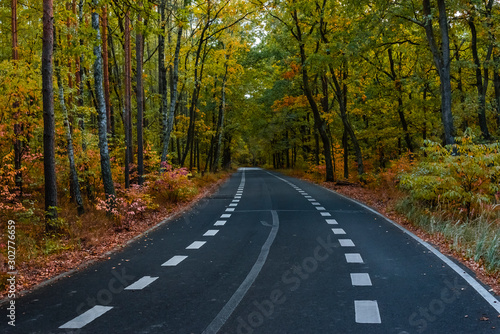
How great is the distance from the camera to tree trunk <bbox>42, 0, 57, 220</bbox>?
318 inches

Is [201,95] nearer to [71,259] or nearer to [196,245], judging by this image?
[196,245]

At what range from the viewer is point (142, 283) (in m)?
5.66

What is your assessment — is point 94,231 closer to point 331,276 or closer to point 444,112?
point 331,276

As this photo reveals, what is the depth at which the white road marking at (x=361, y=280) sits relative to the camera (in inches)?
211

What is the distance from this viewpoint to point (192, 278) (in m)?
5.87

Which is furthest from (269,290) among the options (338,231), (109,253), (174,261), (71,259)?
(338,231)

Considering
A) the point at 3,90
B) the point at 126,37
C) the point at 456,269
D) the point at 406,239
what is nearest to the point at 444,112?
the point at 406,239

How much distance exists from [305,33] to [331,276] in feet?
69.0

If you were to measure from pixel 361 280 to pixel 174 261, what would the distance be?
3.37 metres

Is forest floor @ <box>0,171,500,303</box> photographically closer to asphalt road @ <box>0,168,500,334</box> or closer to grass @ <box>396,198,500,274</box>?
grass @ <box>396,198,500,274</box>

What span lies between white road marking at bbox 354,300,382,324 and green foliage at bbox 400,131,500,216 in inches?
222

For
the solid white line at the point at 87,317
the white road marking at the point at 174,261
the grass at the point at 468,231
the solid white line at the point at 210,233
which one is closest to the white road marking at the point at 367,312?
the grass at the point at 468,231

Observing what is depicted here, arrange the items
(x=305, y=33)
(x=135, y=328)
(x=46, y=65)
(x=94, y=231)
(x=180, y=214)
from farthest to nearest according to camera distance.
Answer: (x=305, y=33), (x=180, y=214), (x=94, y=231), (x=46, y=65), (x=135, y=328)

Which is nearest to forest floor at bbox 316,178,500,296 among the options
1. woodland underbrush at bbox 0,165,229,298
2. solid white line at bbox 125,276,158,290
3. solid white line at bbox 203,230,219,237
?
solid white line at bbox 125,276,158,290
